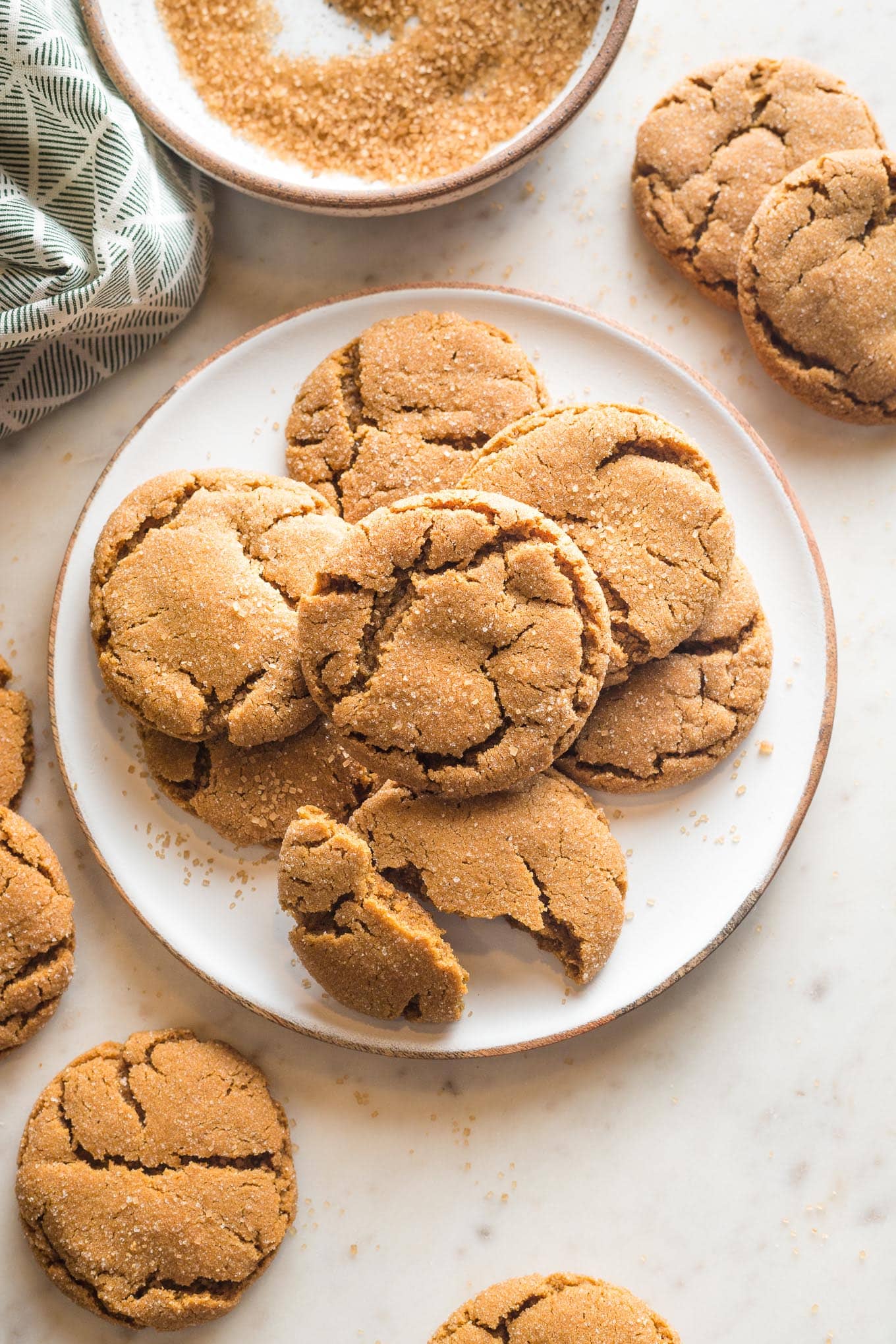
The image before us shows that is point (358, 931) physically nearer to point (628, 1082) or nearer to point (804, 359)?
point (628, 1082)

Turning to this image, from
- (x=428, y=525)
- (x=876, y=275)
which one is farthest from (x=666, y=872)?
(x=876, y=275)

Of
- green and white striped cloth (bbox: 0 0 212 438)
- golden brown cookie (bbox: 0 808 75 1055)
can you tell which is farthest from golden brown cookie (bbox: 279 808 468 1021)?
green and white striped cloth (bbox: 0 0 212 438)

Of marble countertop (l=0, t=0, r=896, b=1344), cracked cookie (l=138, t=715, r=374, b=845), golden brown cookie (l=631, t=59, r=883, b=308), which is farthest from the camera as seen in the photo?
golden brown cookie (l=631, t=59, r=883, b=308)

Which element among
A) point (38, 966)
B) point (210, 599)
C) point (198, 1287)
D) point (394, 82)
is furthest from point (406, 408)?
point (198, 1287)

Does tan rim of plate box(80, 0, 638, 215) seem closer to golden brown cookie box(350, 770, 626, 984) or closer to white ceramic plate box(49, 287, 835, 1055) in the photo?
white ceramic plate box(49, 287, 835, 1055)

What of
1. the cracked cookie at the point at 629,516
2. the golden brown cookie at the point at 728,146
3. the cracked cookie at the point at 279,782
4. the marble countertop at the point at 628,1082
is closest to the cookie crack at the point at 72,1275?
the marble countertop at the point at 628,1082

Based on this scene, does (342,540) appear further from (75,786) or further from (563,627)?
(75,786)
